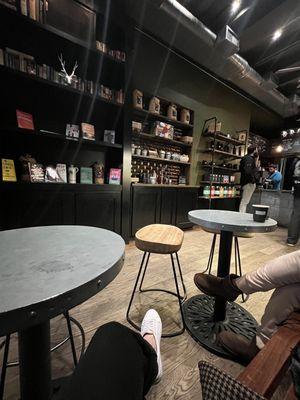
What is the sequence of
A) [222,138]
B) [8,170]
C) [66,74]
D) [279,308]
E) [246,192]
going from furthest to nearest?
[246,192] → [222,138] → [66,74] → [8,170] → [279,308]

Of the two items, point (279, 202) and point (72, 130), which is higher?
point (72, 130)

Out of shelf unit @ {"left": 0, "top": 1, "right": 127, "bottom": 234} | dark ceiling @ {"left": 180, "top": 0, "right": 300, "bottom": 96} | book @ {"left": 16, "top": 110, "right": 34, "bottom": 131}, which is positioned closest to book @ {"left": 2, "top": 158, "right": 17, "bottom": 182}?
shelf unit @ {"left": 0, "top": 1, "right": 127, "bottom": 234}

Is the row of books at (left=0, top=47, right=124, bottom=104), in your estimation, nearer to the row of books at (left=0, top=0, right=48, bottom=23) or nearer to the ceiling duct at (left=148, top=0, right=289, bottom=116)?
the row of books at (left=0, top=0, right=48, bottom=23)

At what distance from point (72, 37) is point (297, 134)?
731 cm

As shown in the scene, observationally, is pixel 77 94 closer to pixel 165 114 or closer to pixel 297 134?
pixel 165 114

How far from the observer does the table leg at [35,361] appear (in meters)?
0.72

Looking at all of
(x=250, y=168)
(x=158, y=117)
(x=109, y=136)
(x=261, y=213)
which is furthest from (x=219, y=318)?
(x=250, y=168)

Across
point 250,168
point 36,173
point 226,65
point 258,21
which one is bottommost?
point 36,173

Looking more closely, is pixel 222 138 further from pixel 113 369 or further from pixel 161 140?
pixel 113 369

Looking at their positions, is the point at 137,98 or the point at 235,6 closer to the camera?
the point at 235,6

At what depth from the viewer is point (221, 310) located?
1406 millimetres

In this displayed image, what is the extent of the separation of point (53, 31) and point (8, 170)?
156cm

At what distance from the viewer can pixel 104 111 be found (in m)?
2.94

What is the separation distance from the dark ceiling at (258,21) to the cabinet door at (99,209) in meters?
2.97
